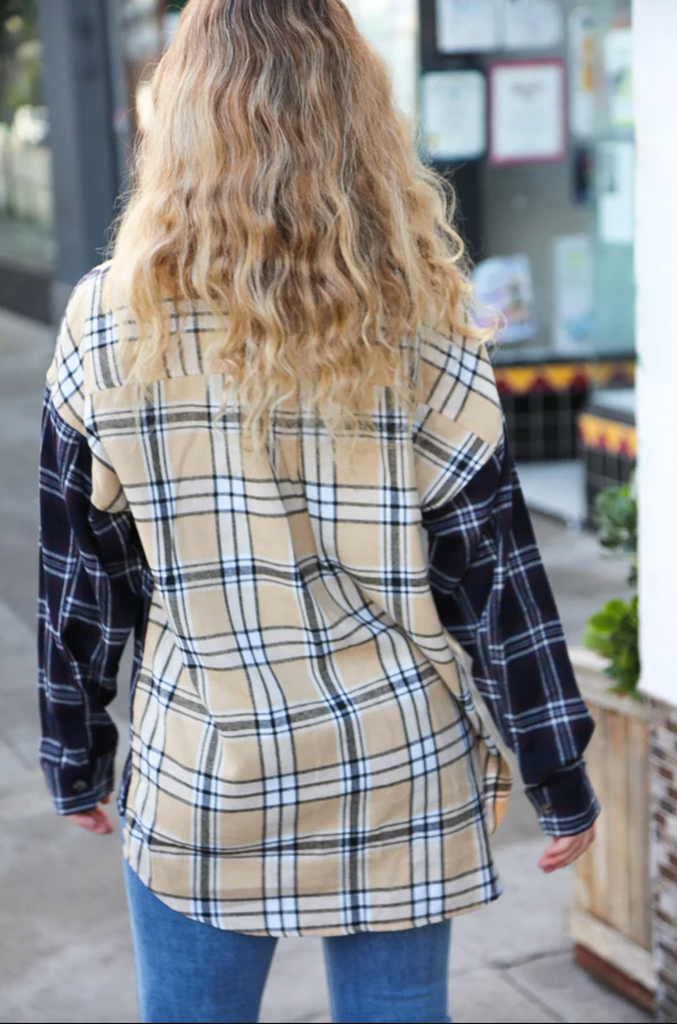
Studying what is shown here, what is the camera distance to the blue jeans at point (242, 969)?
1741 millimetres

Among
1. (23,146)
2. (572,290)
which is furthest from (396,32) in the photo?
(23,146)

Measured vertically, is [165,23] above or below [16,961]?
above

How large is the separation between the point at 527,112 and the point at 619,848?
5.36 meters

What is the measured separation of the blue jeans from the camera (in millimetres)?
1741

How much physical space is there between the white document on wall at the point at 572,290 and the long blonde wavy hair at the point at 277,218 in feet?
19.7

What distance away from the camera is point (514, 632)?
1.77m

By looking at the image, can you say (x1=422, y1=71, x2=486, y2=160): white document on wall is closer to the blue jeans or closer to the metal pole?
the metal pole

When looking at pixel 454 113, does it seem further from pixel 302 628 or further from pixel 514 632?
pixel 302 628

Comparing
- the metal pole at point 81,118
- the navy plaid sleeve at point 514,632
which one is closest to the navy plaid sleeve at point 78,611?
the navy plaid sleeve at point 514,632

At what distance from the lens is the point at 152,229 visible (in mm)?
1591

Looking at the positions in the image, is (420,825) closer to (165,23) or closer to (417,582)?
(417,582)

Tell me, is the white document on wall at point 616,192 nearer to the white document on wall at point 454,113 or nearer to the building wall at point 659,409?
the white document on wall at point 454,113

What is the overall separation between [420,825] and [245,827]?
0.22 metres

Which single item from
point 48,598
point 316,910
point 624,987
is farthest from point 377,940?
point 624,987
